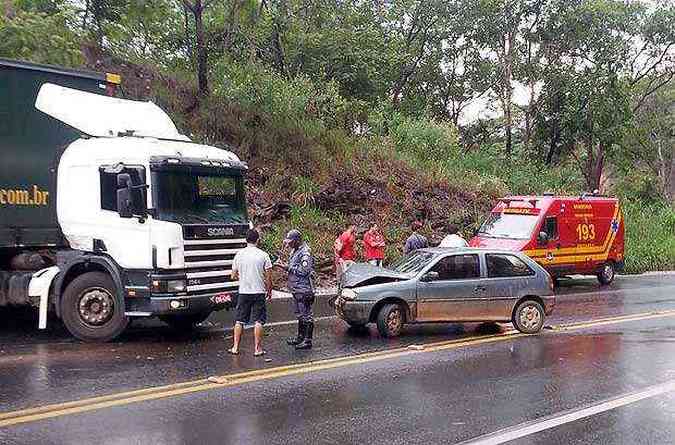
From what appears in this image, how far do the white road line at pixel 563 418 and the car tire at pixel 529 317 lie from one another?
11.6 feet

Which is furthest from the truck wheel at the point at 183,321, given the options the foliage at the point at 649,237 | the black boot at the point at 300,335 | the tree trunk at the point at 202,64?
the foliage at the point at 649,237

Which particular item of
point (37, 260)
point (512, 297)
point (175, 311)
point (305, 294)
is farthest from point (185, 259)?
point (512, 297)

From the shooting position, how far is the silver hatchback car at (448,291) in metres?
11.1

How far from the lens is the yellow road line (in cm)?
667

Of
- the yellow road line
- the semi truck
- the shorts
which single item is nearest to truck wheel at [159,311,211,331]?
the semi truck

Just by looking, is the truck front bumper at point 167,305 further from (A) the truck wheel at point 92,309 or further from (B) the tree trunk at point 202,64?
(B) the tree trunk at point 202,64

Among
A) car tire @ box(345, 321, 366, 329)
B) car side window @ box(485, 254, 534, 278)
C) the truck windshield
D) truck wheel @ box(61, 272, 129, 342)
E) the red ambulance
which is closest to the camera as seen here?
the truck windshield

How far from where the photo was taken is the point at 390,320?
1109 cm

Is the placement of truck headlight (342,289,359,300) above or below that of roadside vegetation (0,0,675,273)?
below

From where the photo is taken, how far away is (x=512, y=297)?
11.7 metres

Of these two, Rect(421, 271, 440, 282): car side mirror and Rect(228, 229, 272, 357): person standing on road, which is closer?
Rect(228, 229, 272, 357): person standing on road

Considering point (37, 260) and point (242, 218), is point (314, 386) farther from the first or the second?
point (37, 260)

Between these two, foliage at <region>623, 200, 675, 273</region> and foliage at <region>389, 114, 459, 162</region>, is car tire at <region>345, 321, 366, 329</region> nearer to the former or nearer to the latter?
foliage at <region>389, 114, 459, 162</region>

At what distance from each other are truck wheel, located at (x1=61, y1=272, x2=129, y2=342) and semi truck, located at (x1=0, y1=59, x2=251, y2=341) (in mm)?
15
